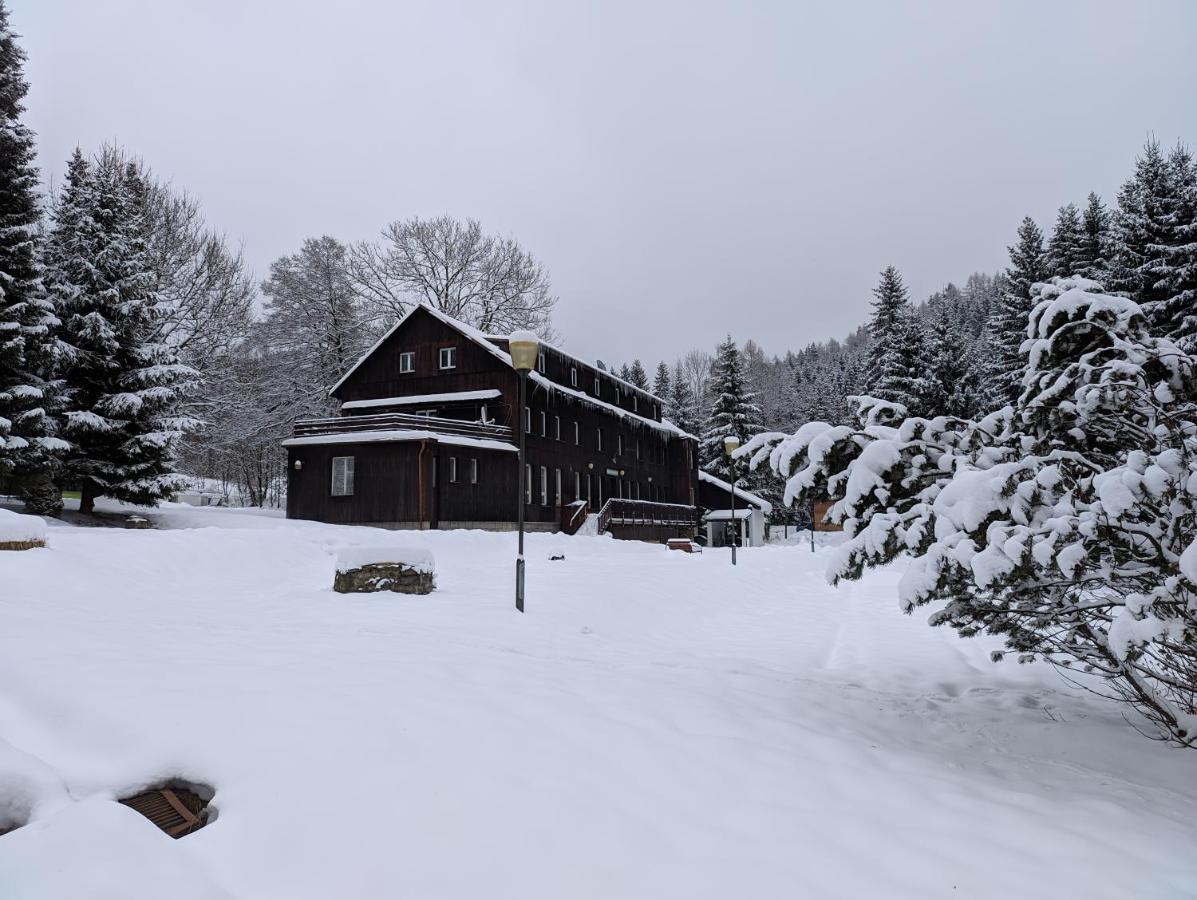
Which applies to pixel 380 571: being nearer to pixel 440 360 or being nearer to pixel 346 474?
pixel 346 474

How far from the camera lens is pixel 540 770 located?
364 centimetres

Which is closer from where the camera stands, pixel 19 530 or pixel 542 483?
pixel 19 530

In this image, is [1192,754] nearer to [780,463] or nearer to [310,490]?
[780,463]

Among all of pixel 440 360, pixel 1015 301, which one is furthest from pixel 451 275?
pixel 1015 301

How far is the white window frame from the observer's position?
2423cm

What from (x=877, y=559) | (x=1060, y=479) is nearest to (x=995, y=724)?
(x=877, y=559)

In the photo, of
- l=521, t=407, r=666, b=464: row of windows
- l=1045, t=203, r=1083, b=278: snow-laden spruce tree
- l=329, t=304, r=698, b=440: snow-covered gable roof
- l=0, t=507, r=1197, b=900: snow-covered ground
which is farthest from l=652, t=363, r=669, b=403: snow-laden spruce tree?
l=0, t=507, r=1197, b=900: snow-covered ground

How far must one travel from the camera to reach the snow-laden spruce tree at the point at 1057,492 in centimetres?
411

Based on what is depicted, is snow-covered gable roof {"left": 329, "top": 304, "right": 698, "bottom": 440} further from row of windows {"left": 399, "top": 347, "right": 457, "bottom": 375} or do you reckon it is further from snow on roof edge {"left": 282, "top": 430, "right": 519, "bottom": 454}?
snow on roof edge {"left": 282, "top": 430, "right": 519, "bottom": 454}

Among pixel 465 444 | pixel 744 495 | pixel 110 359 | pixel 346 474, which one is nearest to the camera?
pixel 110 359

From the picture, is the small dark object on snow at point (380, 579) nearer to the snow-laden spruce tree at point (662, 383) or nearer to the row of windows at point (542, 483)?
the row of windows at point (542, 483)

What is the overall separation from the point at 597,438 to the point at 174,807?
31.9 meters

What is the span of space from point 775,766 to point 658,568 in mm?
12256

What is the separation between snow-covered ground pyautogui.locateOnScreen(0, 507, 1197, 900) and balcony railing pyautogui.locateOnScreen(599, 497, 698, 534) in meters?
23.2
